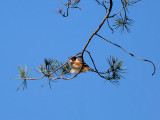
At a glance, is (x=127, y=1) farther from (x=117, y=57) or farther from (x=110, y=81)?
(x=110, y=81)

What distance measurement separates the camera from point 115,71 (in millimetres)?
1457

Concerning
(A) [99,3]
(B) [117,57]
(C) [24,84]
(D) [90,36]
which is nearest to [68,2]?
(A) [99,3]

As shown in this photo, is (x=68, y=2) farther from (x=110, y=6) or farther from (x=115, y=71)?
(x=115, y=71)

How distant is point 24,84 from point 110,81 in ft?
1.59

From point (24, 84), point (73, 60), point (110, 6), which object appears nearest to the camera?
point (110, 6)

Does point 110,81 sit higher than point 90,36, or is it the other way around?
point 90,36

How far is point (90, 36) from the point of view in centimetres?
126

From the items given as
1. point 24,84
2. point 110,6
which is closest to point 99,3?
point 110,6

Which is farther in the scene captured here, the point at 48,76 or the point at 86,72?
the point at 86,72

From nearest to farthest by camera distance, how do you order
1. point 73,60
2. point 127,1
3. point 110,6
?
point 110,6
point 127,1
point 73,60

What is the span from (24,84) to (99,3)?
0.61m

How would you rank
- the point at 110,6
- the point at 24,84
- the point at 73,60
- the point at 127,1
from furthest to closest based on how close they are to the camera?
the point at 73,60 → the point at 24,84 → the point at 127,1 → the point at 110,6

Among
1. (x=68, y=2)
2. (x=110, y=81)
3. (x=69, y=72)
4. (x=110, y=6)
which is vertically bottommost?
(x=110, y=81)

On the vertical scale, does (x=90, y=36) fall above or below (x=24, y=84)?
above
